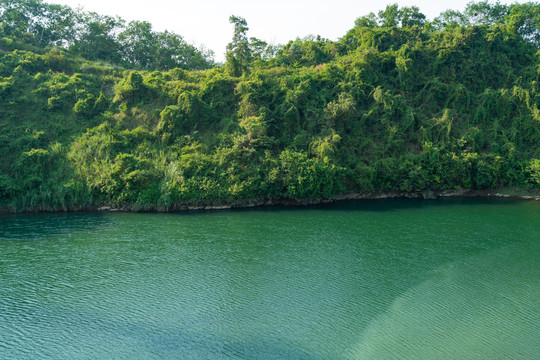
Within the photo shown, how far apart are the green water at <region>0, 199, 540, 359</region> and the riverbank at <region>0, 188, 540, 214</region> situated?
7.36ft

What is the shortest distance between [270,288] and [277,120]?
764 inches

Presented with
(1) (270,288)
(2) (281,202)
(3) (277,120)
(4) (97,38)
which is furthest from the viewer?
(4) (97,38)

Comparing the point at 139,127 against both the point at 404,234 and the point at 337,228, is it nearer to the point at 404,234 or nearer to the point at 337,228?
the point at 337,228

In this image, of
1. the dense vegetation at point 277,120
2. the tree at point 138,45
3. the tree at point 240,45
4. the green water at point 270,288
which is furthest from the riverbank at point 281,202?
the tree at point 138,45

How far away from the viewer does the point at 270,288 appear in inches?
540

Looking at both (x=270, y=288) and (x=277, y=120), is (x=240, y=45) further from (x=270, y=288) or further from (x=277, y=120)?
(x=270, y=288)

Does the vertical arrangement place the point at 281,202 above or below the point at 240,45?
below

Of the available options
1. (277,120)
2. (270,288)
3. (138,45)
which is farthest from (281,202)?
(138,45)

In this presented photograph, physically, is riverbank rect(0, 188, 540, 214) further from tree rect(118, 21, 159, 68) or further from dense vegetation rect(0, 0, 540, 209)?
tree rect(118, 21, 159, 68)

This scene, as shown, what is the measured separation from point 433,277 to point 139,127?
24696 millimetres

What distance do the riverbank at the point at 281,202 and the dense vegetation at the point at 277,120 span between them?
1.18 feet

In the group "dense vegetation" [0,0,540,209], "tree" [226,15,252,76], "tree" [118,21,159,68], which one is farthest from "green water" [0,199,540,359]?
"tree" [118,21,159,68]

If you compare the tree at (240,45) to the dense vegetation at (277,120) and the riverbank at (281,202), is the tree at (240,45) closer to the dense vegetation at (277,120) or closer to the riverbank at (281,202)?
the dense vegetation at (277,120)

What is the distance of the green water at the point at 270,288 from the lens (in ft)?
33.7
